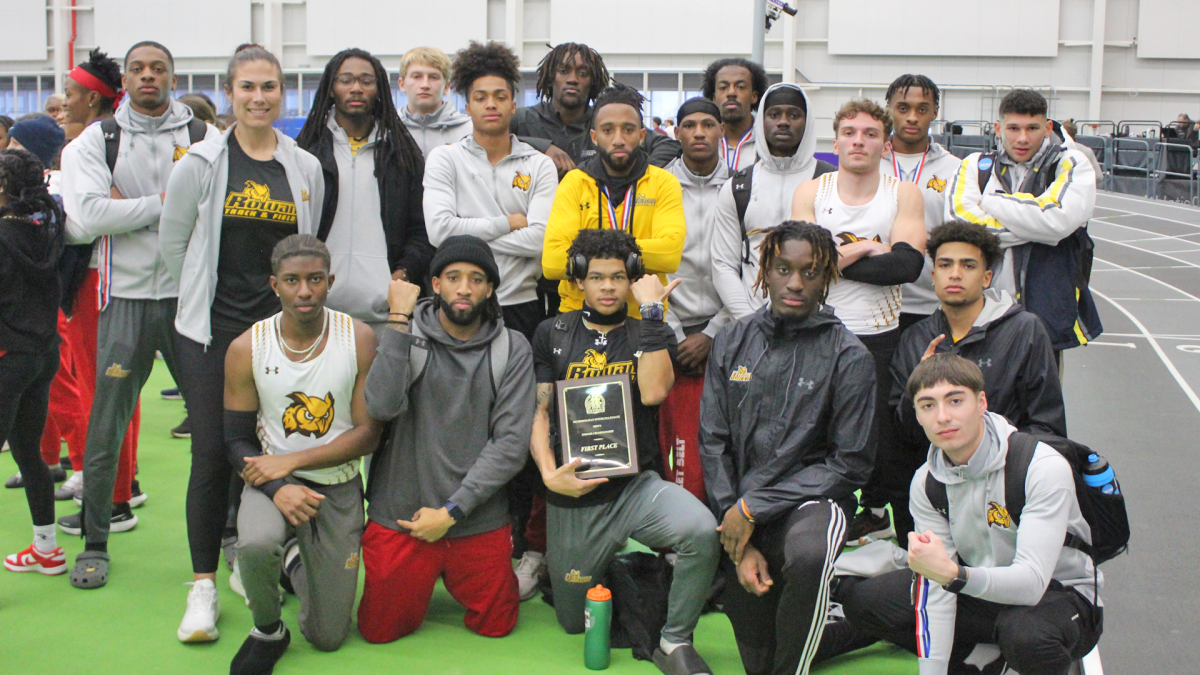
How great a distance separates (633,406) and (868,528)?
60.3 inches

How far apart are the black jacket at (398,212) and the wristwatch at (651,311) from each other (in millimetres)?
1195

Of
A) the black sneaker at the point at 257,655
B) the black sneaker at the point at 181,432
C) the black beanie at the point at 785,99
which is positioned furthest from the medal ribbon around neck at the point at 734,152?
the black sneaker at the point at 181,432

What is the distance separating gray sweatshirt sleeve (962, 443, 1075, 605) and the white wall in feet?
70.0

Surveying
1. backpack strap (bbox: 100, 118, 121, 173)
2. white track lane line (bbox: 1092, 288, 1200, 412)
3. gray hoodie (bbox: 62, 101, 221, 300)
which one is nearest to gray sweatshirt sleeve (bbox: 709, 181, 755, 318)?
gray hoodie (bbox: 62, 101, 221, 300)

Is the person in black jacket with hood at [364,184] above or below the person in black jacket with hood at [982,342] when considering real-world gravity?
above

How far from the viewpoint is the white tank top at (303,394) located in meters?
3.56

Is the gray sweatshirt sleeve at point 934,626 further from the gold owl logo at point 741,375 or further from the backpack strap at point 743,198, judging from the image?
the backpack strap at point 743,198

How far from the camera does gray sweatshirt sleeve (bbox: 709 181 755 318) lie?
13.9 ft

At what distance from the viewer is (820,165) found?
442cm

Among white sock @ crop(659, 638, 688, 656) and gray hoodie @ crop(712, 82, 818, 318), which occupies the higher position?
gray hoodie @ crop(712, 82, 818, 318)

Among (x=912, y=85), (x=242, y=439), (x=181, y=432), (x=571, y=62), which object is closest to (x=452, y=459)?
(x=242, y=439)

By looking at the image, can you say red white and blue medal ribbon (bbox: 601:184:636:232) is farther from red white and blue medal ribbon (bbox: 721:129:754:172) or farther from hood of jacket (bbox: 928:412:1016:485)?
hood of jacket (bbox: 928:412:1016:485)

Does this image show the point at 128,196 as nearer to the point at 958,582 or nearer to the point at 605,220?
the point at 605,220

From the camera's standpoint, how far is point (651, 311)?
379 cm
